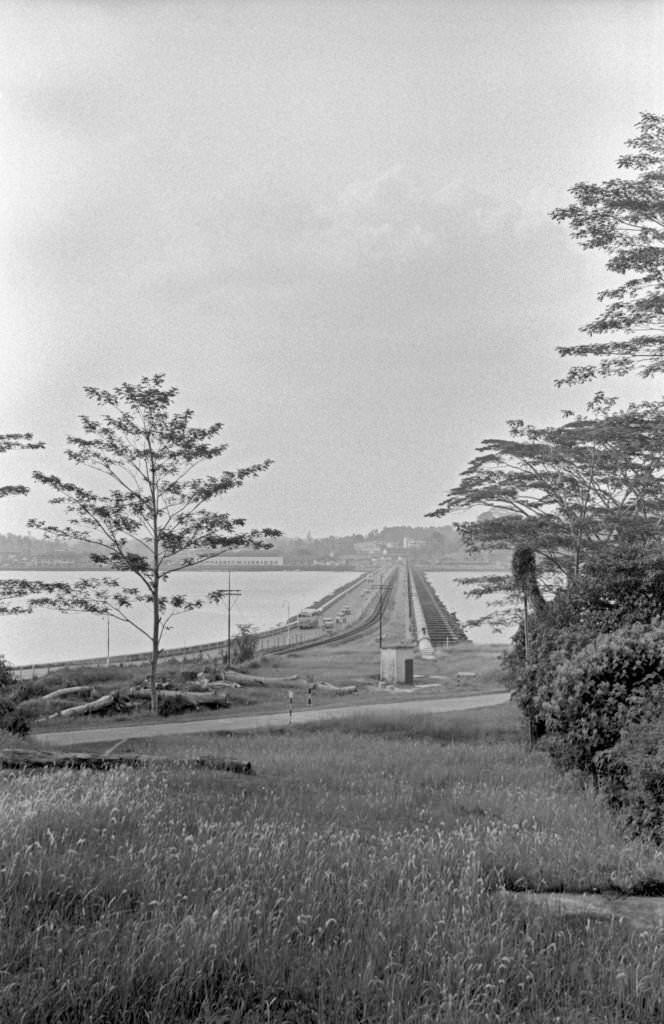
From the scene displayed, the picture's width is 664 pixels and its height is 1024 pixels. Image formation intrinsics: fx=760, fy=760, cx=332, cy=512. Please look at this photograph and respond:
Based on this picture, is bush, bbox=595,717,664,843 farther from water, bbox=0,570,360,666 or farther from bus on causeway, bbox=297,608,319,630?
bus on causeway, bbox=297,608,319,630

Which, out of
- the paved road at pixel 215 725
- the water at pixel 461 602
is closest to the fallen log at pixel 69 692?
the paved road at pixel 215 725

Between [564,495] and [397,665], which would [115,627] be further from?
[564,495]

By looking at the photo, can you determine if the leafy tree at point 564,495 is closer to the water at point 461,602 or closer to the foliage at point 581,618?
the foliage at point 581,618

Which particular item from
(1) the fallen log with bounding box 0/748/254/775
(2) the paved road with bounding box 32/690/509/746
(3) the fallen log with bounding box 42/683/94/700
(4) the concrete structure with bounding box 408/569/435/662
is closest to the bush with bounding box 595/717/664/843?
(1) the fallen log with bounding box 0/748/254/775

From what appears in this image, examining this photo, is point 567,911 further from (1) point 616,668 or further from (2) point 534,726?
(2) point 534,726

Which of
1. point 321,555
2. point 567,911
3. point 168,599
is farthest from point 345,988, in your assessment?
point 321,555

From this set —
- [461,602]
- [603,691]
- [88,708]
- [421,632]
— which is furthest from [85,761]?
[461,602]

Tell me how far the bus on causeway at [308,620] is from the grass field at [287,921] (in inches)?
2895

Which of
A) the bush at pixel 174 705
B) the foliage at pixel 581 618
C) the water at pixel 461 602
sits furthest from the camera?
the water at pixel 461 602

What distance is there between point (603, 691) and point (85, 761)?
5434 mm

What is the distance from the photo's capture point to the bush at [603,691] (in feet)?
26.9

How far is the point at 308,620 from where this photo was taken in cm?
8194

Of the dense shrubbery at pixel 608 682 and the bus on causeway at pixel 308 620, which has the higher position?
the dense shrubbery at pixel 608 682

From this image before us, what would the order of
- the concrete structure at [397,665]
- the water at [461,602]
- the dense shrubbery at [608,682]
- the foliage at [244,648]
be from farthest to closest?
the water at [461,602] → the foliage at [244,648] → the concrete structure at [397,665] → the dense shrubbery at [608,682]
